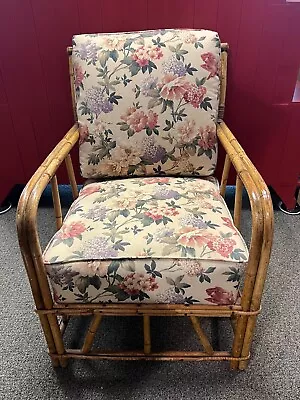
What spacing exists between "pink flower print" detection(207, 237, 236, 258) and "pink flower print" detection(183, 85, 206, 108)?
17.7 inches

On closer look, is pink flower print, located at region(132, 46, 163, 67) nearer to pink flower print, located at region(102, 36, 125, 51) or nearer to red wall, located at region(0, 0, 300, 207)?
pink flower print, located at region(102, 36, 125, 51)

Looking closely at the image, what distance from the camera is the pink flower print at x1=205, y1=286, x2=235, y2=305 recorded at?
916 millimetres

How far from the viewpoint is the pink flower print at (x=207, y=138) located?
1.18 meters

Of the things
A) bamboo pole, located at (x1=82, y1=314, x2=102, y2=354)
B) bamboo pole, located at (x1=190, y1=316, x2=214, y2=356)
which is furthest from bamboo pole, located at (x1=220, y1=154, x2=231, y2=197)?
bamboo pole, located at (x1=82, y1=314, x2=102, y2=354)

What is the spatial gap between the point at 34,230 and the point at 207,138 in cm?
61

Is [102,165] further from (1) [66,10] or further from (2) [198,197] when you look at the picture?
(1) [66,10]

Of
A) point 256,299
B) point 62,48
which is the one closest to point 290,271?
point 256,299

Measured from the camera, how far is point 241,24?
4.32 feet

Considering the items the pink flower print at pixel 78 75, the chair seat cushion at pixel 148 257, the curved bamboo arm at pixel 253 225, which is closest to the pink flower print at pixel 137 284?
the chair seat cushion at pixel 148 257

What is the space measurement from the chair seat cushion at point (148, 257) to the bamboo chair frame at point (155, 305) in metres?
0.03

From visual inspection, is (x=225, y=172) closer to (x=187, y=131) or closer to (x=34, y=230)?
(x=187, y=131)

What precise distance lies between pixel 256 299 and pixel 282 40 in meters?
0.92

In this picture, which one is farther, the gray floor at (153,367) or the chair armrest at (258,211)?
the gray floor at (153,367)

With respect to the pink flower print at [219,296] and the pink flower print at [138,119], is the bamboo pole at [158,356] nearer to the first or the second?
the pink flower print at [219,296]
